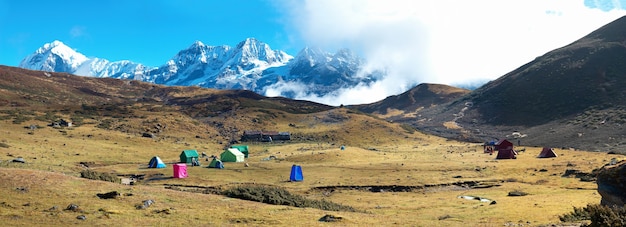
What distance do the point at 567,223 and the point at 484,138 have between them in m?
144

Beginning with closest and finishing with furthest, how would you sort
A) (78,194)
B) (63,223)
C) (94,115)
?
1. (63,223)
2. (78,194)
3. (94,115)

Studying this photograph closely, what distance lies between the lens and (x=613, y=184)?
2247cm

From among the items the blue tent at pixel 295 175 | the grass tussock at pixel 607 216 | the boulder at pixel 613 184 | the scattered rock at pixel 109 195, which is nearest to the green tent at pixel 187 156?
the blue tent at pixel 295 175

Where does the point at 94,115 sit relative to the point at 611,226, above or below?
above

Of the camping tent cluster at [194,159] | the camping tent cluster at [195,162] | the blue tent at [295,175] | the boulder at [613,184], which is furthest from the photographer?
the camping tent cluster at [194,159]

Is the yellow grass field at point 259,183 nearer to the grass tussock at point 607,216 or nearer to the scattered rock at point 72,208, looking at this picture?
the scattered rock at point 72,208

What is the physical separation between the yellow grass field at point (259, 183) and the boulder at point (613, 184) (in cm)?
360

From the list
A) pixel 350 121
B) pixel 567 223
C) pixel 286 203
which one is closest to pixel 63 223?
pixel 286 203

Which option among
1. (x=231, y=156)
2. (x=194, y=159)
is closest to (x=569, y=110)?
(x=231, y=156)

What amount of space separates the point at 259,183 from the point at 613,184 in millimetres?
38138

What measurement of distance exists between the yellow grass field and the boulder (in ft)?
11.8

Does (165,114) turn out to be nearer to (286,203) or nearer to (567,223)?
(286,203)

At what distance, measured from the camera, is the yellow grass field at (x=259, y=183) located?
23.4 metres

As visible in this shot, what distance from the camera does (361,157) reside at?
88.4 m
